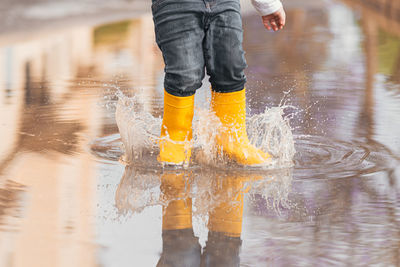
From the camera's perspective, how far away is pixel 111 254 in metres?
2.62

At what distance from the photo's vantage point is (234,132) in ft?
12.7

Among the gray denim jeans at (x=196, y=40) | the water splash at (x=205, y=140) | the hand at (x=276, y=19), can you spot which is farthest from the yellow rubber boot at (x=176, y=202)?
the hand at (x=276, y=19)

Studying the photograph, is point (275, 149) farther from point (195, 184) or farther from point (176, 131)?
point (195, 184)

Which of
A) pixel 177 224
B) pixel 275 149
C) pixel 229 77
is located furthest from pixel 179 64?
pixel 177 224

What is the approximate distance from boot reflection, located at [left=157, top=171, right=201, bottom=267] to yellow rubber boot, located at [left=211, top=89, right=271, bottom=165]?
31cm

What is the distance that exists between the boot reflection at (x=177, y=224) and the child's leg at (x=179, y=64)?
0.20m

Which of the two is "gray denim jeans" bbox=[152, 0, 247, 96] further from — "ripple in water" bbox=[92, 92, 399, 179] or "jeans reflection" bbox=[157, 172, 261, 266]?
"jeans reflection" bbox=[157, 172, 261, 266]

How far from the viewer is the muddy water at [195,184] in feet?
8.74

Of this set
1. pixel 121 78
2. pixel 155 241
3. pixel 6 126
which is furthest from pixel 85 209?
pixel 121 78

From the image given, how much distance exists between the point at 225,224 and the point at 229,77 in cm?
100

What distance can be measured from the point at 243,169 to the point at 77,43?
16.3 feet

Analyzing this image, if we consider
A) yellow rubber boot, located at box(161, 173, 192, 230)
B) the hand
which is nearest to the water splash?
yellow rubber boot, located at box(161, 173, 192, 230)

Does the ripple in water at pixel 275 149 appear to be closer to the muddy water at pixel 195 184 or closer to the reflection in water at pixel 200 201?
the muddy water at pixel 195 184

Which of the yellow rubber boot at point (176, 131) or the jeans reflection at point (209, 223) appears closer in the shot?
the jeans reflection at point (209, 223)
